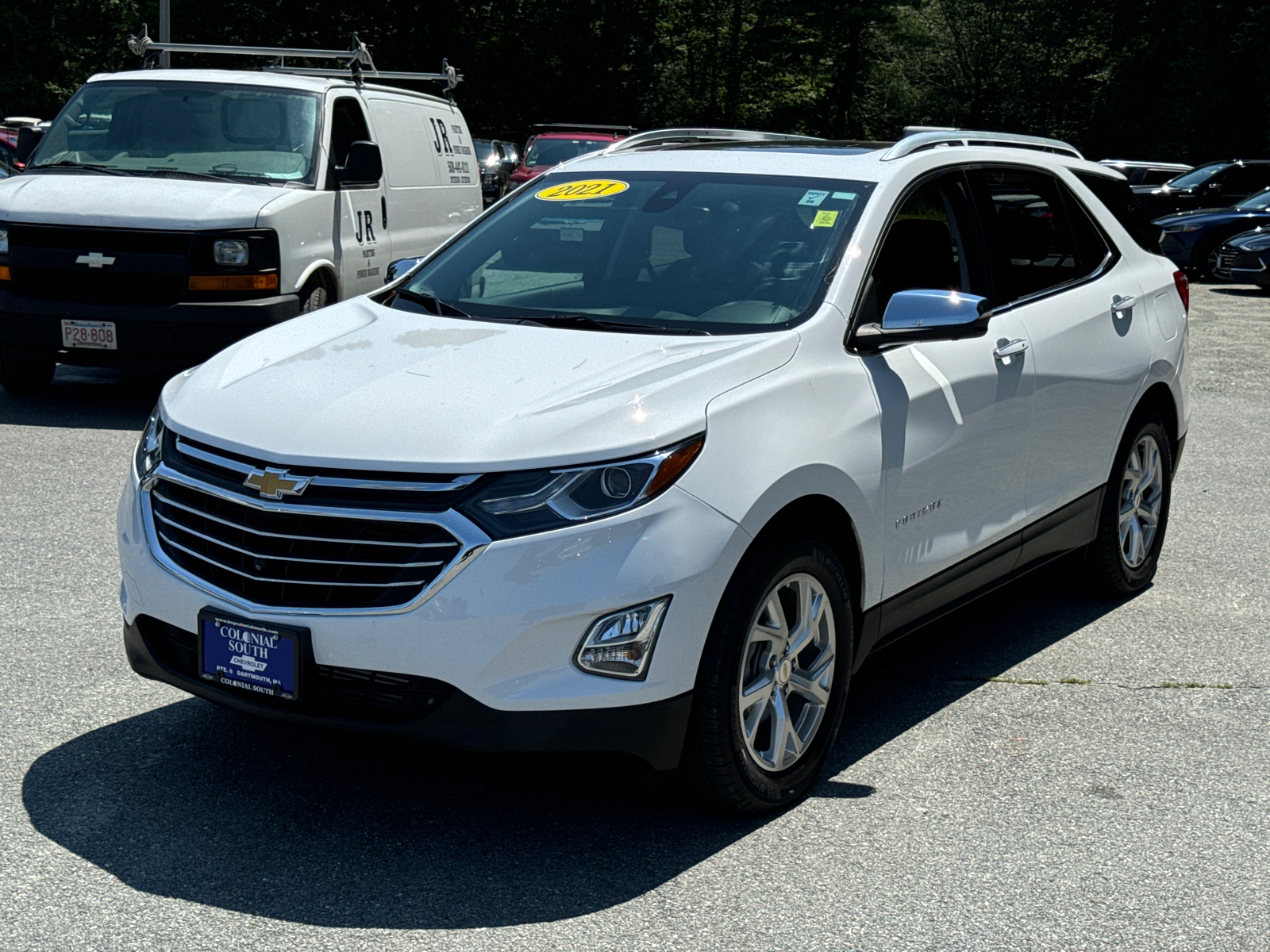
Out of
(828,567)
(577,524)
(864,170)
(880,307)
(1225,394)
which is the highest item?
(864,170)

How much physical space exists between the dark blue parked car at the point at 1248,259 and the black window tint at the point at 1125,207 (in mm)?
15002

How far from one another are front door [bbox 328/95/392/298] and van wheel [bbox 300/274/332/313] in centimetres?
20

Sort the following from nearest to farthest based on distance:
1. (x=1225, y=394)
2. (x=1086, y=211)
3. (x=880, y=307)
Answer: (x=880, y=307) < (x=1086, y=211) < (x=1225, y=394)

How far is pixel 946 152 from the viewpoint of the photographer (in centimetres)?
505

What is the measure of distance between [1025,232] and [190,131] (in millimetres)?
6472

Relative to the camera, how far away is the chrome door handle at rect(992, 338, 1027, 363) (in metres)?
4.85

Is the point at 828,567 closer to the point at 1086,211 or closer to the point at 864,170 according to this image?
the point at 864,170

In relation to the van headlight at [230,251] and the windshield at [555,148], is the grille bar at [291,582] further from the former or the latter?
the windshield at [555,148]

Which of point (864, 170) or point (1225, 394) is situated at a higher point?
point (864, 170)

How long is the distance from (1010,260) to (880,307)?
0.91 m

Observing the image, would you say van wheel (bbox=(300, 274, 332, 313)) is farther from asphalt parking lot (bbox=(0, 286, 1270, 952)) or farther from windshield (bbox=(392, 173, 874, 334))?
windshield (bbox=(392, 173, 874, 334))

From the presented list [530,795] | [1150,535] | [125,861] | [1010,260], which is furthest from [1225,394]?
[125,861]

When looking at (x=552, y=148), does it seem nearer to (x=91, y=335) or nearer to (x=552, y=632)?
(x=91, y=335)

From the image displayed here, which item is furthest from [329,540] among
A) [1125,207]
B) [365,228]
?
[365,228]
